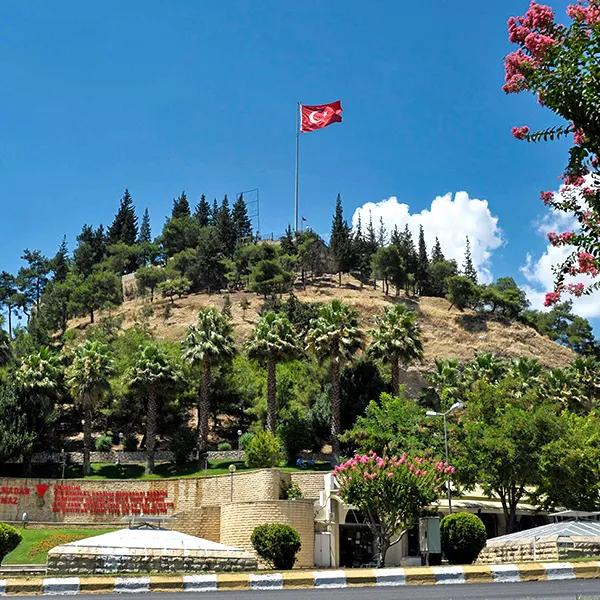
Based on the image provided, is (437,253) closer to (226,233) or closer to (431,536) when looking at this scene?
(226,233)

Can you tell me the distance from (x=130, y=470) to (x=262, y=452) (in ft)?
51.1

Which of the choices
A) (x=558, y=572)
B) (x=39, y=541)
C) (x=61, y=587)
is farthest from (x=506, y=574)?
(x=39, y=541)

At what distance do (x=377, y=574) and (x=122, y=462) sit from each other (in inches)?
2014

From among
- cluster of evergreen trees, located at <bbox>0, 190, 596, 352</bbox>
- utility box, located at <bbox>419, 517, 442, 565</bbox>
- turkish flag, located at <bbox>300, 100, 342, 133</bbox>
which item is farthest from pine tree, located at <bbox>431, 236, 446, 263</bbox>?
utility box, located at <bbox>419, 517, 442, 565</bbox>

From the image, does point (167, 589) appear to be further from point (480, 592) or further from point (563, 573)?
point (563, 573)

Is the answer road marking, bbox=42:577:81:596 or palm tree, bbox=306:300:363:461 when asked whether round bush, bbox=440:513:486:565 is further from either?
palm tree, bbox=306:300:363:461

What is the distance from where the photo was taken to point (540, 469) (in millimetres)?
39375

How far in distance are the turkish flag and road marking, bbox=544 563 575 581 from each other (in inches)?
3183

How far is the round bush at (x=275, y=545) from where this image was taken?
30.0m

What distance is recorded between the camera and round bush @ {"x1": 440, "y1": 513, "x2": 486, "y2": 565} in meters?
30.2

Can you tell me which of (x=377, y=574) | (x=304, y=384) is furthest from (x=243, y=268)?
(x=377, y=574)

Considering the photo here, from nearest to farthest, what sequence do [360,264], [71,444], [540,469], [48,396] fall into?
[540,469], [48,396], [71,444], [360,264]

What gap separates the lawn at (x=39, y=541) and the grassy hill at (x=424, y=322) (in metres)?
55.3

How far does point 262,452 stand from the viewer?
2023 inches
